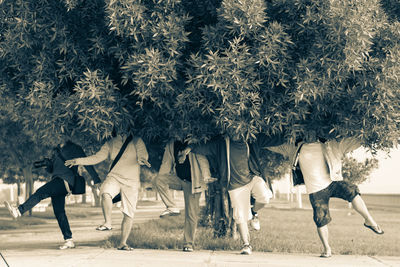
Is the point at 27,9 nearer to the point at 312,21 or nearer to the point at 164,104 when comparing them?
the point at 164,104

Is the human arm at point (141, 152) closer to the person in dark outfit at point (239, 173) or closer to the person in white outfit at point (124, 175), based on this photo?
the person in white outfit at point (124, 175)

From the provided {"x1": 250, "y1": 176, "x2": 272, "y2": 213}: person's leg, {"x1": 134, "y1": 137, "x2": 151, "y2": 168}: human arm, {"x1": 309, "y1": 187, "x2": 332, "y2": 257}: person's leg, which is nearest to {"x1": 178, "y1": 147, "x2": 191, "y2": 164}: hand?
{"x1": 134, "y1": 137, "x2": 151, "y2": 168}: human arm

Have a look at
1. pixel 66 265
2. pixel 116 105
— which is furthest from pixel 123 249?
pixel 116 105

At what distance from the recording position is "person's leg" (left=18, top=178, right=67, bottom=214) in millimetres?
9141

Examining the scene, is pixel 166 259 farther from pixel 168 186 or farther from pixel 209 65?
pixel 209 65

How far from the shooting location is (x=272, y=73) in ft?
26.8

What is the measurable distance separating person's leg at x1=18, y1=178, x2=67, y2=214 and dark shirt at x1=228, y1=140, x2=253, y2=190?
10.3ft

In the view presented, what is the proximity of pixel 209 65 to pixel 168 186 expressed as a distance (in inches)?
122

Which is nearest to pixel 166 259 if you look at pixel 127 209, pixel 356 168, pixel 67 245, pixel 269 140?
pixel 127 209

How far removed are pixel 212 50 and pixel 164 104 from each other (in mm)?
1264

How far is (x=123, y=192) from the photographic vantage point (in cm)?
939

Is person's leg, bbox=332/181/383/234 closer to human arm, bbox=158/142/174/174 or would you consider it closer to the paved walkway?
the paved walkway

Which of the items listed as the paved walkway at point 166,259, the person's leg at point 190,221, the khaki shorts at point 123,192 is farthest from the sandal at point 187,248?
the khaki shorts at point 123,192

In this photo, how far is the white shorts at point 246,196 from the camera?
8945 millimetres
